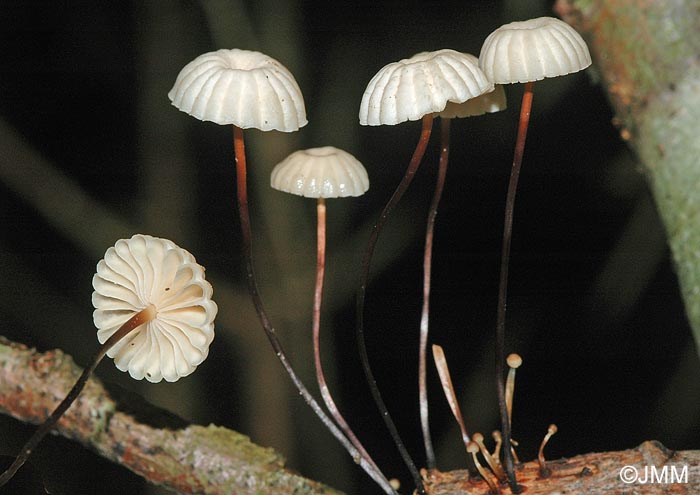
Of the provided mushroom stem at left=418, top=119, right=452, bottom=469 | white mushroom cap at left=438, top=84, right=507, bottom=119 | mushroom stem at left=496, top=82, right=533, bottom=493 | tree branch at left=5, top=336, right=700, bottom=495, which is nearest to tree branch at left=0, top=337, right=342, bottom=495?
tree branch at left=5, top=336, right=700, bottom=495

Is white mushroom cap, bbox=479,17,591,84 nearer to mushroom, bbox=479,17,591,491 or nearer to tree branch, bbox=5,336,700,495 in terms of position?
mushroom, bbox=479,17,591,491

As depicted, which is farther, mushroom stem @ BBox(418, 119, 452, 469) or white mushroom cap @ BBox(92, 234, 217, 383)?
mushroom stem @ BBox(418, 119, 452, 469)

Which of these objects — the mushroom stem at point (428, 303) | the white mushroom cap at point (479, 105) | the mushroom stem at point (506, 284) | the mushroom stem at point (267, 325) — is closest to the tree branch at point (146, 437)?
the mushroom stem at point (267, 325)

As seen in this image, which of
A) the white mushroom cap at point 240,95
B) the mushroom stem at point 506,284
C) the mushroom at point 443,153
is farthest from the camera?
the mushroom at point 443,153

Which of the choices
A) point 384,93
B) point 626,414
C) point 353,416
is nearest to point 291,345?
point 353,416

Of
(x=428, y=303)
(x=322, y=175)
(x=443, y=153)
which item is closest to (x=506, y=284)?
(x=428, y=303)

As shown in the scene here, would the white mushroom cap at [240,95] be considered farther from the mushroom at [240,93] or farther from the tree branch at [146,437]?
the tree branch at [146,437]

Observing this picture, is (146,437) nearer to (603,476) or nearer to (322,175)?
(322,175)
